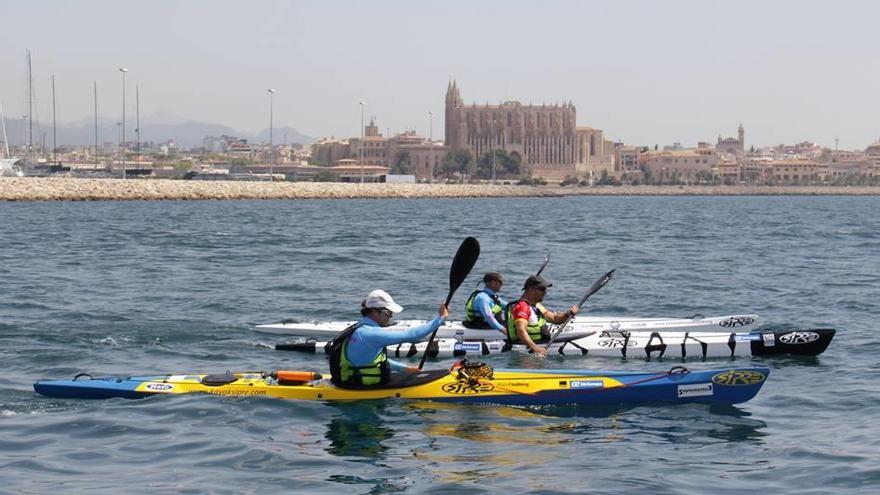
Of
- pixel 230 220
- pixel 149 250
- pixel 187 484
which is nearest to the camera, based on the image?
pixel 187 484

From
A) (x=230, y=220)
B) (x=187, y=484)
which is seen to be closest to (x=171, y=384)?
(x=187, y=484)

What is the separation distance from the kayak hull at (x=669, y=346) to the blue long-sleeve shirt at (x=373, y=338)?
160 inches

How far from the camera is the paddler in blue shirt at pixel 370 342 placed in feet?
38.3

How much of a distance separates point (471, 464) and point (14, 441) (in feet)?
13.8

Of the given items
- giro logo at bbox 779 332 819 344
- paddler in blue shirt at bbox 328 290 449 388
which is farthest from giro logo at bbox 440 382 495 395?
giro logo at bbox 779 332 819 344

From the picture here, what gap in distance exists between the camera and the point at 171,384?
503 inches

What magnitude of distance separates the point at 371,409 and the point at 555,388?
74.0 inches

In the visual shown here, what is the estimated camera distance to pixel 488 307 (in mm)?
16453

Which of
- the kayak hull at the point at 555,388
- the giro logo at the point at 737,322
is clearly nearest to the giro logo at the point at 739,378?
the kayak hull at the point at 555,388

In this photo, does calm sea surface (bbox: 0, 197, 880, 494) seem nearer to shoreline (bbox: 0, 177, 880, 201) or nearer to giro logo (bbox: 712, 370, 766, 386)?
giro logo (bbox: 712, 370, 766, 386)

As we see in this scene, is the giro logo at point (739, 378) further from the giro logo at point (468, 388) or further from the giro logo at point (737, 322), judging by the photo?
the giro logo at point (737, 322)

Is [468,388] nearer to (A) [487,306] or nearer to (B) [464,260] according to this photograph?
(B) [464,260]

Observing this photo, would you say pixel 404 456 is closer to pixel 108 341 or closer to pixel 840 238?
pixel 108 341

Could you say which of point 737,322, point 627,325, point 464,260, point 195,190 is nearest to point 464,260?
point 464,260
